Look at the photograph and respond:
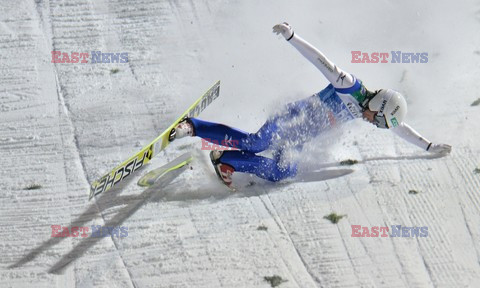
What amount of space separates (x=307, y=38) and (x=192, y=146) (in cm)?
286

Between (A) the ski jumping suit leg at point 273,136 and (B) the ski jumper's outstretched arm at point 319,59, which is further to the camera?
(A) the ski jumping suit leg at point 273,136

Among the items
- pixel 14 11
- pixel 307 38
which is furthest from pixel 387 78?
pixel 14 11

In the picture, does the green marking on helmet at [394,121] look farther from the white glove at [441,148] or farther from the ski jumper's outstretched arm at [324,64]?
the white glove at [441,148]

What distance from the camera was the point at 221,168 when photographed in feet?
25.8

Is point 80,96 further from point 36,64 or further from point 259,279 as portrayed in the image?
point 259,279

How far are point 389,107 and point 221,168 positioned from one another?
72.8 inches

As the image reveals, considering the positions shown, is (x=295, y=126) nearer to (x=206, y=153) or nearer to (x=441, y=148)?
(x=206, y=153)

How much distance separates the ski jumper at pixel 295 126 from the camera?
7.77m

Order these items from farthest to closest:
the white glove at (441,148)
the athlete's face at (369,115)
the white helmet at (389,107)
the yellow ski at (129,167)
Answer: the white glove at (441,148), the athlete's face at (369,115), the white helmet at (389,107), the yellow ski at (129,167)

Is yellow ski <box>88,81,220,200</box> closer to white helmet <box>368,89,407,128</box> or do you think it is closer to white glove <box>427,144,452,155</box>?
white helmet <box>368,89,407,128</box>

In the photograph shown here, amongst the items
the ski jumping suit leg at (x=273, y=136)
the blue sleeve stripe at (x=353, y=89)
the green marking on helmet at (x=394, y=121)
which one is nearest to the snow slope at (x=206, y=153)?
the ski jumping suit leg at (x=273, y=136)

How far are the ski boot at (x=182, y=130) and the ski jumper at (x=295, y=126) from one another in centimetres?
5

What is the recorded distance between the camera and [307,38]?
34.7ft

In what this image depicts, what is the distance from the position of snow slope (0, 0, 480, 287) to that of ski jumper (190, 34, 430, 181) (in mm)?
340
